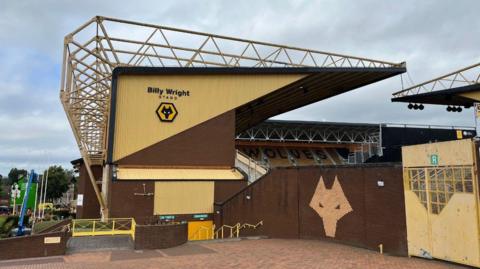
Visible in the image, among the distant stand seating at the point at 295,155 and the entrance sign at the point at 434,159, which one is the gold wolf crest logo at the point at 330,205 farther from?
the distant stand seating at the point at 295,155

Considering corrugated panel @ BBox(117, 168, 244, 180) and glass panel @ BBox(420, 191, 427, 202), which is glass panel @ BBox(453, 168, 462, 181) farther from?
corrugated panel @ BBox(117, 168, 244, 180)

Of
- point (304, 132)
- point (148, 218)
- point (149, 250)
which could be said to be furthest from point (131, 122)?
point (304, 132)

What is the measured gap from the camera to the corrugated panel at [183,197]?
24.3 m

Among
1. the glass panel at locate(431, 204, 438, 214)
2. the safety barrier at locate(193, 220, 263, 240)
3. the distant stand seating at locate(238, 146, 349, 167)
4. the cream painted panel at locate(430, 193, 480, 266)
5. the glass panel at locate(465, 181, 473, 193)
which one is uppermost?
the distant stand seating at locate(238, 146, 349, 167)

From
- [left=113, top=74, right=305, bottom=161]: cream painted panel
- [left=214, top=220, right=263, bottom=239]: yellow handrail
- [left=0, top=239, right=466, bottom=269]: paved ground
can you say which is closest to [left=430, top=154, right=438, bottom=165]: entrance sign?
[left=0, top=239, right=466, bottom=269]: paved ground

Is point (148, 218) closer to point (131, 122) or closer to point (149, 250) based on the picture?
point (131, 122)

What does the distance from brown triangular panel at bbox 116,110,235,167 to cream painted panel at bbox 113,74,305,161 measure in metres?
0.39

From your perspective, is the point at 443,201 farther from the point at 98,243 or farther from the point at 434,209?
the point at 98,243

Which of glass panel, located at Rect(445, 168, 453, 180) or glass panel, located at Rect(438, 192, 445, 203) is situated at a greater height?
glass panel, located at Rect(445, 168, 453, 180)

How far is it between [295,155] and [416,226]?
4376 centimetres

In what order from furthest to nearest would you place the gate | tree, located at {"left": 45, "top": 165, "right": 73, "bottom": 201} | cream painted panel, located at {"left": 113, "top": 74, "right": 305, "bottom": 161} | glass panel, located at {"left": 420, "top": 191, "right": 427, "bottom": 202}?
tree, located at {"left": 45, "top": 165, "right": 73, "bottom": 201} → cream painted panel, located at {"left": 113, "top": 74, "right": 305, "bottom": 161} → glass panel, located at {"left": 420, "top": 191, "right": 427, "bottom": 202} → the gate

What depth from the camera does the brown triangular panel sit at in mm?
25328

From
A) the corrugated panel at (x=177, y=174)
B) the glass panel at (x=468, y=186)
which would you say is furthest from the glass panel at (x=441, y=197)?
the corrugated panel at (x=177, y=174)

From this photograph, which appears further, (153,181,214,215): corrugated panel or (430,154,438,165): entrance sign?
(153,181,214,215): corrugated panel
